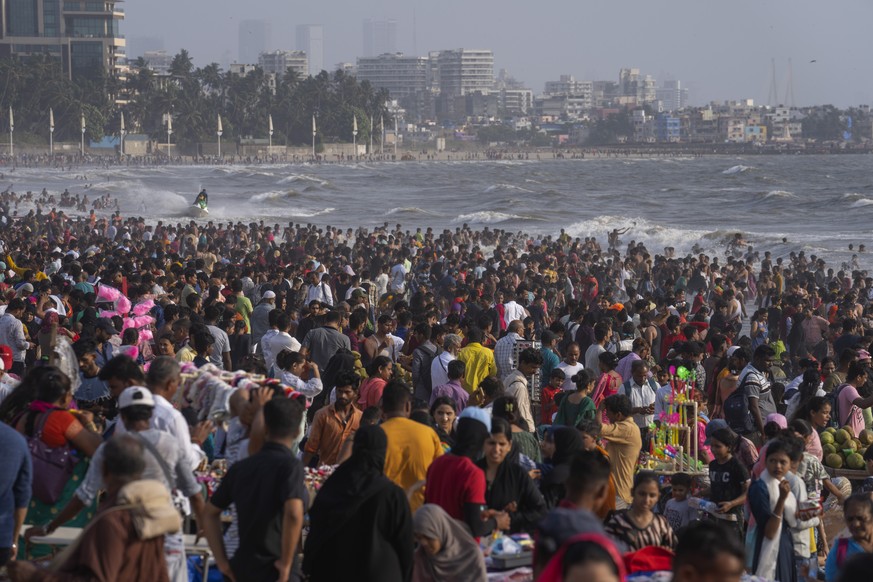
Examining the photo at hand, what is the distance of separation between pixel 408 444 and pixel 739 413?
12.6ft

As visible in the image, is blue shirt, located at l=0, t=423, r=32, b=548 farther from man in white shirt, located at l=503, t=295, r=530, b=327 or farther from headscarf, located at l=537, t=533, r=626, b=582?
man in white shirt, located at l=503, t=295, r=530, b=327

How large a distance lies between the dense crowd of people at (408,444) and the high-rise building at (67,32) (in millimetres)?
127258

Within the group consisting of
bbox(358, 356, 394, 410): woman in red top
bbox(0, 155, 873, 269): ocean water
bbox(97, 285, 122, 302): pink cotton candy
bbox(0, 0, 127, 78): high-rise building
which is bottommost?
bbox(0, 155, 873, 269): ocean water

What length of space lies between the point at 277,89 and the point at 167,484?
144396 millimetres

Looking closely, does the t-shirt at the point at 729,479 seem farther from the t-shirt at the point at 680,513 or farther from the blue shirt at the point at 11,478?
the blue shirt at the point at 11,478

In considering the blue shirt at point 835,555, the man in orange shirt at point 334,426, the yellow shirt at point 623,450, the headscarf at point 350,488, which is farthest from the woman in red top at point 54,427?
the blue shirt at point 835,555

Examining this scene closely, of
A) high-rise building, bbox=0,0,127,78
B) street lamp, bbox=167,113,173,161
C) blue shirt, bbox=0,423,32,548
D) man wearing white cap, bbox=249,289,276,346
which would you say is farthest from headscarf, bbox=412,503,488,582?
high-rise building, bbox=0,0,127,78

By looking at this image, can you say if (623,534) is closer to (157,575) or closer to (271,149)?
(157,575)

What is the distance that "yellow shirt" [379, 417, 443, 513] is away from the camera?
20.6 feet

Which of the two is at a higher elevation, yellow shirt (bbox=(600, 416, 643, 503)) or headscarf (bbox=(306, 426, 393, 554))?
headscarf (bbox=(306, 426, 393, 554))

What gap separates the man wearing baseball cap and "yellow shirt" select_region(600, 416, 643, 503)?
10.3 feet

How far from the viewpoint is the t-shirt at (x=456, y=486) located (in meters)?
5.66

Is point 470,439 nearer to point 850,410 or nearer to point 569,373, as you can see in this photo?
point 569,373

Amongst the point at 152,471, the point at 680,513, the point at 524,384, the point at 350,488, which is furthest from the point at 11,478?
the point at 524,384
